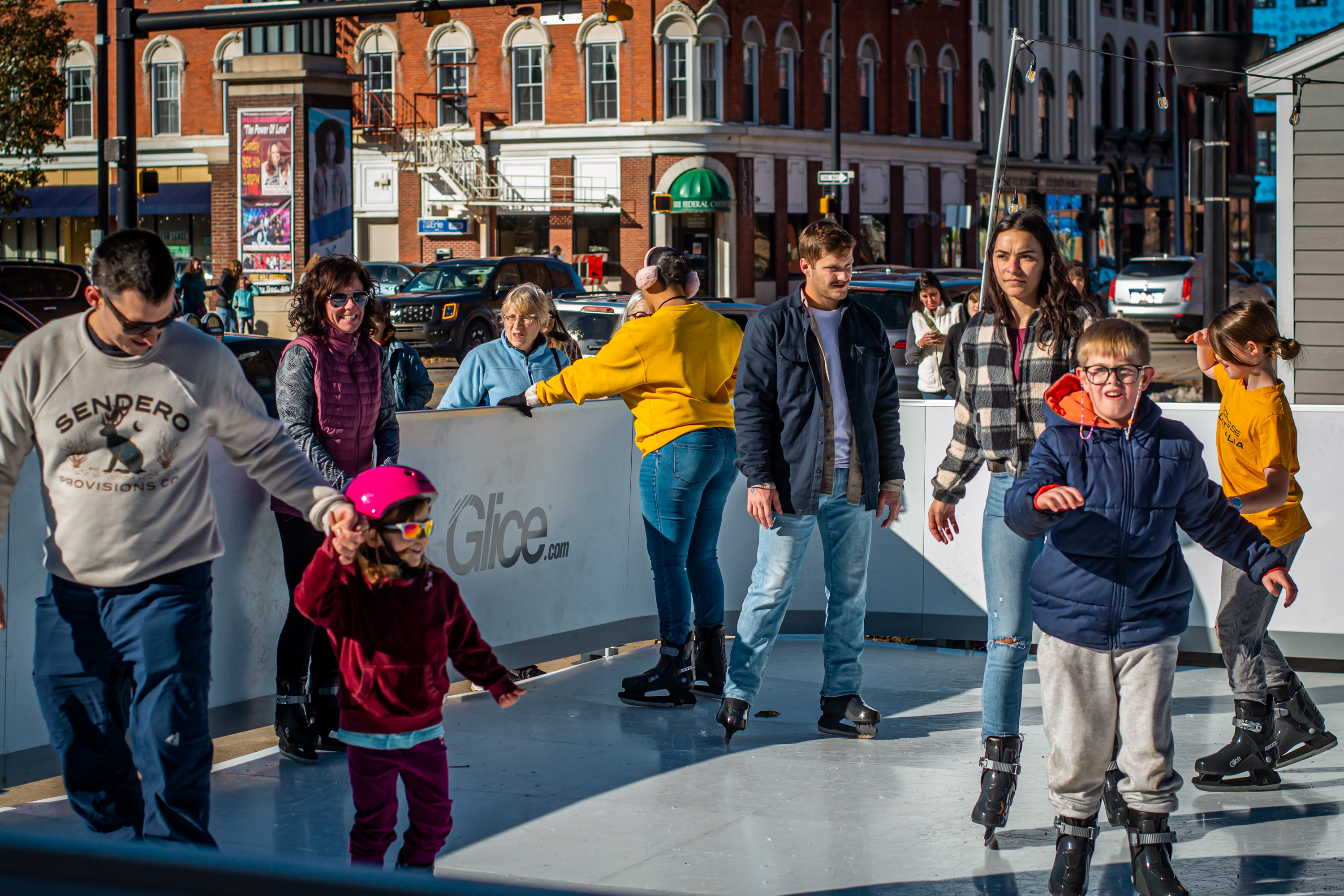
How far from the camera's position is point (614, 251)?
45.5 metres

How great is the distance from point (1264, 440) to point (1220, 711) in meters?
1.87

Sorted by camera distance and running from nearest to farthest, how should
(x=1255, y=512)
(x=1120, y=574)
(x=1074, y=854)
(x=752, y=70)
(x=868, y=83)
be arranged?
(x=1120, y=574)
(x=1074, y=854)
(x=1255, y=512)
(x=752, y=70)
(x=868, y=83)

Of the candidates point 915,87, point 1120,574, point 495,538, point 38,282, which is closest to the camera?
point 1120,574

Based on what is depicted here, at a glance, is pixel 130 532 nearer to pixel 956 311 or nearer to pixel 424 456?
pixel 424 456

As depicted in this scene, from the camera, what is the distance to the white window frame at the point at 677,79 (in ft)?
145

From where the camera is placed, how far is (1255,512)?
5312mm

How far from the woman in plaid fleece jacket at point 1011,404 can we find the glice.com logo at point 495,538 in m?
2.64

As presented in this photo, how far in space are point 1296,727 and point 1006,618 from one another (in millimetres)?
1646

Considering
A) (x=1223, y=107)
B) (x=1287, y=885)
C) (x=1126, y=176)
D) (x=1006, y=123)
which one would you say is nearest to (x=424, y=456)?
(x=1287, y=885)

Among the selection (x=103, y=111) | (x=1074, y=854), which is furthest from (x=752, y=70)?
(x=1074, y=854)

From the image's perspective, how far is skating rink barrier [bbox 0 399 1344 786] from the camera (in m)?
6.05

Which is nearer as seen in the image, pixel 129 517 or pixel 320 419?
pixel 129 517

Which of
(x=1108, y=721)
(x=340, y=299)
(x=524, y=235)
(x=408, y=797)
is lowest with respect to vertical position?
(x=408, y=797)

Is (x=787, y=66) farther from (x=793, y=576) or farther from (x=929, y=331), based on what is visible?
(x=793, y=576)
